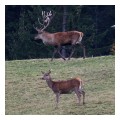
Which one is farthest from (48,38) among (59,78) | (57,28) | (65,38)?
(57,28)

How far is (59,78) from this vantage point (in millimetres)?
17031

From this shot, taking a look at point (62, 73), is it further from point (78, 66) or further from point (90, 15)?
point (90, 15)

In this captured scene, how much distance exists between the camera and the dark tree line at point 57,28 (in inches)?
1107

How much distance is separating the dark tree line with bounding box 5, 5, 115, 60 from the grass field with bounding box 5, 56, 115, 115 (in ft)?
28.9

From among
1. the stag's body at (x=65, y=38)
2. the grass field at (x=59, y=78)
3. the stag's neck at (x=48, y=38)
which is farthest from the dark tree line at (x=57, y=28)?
the grass field at (x=59, y=78)

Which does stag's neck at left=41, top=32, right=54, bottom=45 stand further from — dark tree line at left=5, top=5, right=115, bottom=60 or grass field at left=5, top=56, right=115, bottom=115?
dark tree line at left=5, top=5, right=115, bottom=60

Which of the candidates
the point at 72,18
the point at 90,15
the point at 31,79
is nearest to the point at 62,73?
the point at 31,79

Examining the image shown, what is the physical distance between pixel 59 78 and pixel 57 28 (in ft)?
40.0

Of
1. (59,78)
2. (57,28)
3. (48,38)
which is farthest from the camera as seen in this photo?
(57,28)

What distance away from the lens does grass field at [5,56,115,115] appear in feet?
47.0

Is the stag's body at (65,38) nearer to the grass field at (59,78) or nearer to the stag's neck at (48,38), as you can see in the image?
the stag's neck at (48,38)

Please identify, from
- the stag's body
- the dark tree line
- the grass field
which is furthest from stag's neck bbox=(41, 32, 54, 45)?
the dark tree line

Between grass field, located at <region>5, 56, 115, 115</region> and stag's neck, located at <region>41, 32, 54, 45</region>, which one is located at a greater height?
stag's neck, located at <region>41, 32, 54, 45</region>

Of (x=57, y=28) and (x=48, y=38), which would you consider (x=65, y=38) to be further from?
(x=57, y=28)
